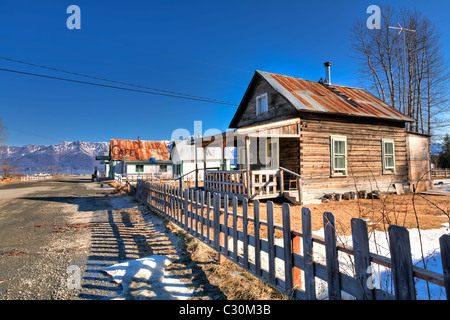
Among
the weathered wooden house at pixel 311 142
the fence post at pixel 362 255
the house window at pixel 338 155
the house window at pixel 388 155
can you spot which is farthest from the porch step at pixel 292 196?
the fence post at pixel 362 255

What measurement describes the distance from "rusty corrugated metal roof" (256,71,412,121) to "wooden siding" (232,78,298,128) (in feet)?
1.57

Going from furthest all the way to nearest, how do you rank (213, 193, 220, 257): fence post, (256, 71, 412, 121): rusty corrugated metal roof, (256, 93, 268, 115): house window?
1. (256, 93, 268, 115): house window
2. (256, 71, 412, 121): rusty corrugated metal roof
3. (213, 193, 220, 257): fence post

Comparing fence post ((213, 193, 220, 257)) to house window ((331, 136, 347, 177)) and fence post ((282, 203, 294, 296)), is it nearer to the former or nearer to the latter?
fence post ((282, 203, 294, 296))

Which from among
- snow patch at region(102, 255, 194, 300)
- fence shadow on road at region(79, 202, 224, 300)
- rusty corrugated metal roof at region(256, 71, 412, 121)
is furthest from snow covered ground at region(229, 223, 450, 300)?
rusty corrugated metal roof at region(256, 71, 412, 121)

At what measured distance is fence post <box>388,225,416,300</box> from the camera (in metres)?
1.85

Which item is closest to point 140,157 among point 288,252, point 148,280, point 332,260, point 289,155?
point 289,155

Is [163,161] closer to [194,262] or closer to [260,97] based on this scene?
[260,97]

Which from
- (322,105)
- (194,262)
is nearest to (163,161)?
(322,105)

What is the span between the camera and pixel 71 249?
18.4ft

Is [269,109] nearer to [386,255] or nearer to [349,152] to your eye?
[349,152]

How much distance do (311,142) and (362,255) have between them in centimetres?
1081
